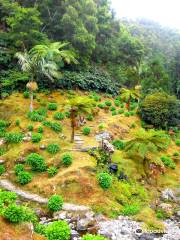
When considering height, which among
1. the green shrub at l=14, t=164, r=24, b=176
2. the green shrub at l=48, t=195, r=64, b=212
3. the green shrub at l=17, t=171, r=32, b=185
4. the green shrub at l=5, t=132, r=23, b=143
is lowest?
the green shrub at l=48, t=195, r=64, b=212

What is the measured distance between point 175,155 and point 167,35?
1742 inches

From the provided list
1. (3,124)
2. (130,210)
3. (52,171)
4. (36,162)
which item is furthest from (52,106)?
(130,210)

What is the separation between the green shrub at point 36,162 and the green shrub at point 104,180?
3.12 m

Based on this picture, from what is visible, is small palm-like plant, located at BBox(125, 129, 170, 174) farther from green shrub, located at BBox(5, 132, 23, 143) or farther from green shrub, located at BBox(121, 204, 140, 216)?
green shrub, located at BBox(5, 132, 23, 143)

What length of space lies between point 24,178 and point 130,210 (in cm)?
552

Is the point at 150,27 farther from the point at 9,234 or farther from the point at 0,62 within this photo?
the point at 9,234

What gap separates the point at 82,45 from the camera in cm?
3206

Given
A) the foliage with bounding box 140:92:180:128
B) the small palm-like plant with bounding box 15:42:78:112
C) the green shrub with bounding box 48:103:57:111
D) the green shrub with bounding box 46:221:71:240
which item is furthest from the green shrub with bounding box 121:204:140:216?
the foliage with bounding box 140:92:180:128

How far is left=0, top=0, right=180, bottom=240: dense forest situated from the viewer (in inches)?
641

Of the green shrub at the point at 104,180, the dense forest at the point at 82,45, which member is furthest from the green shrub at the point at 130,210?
the dense forest at the point at 82,45

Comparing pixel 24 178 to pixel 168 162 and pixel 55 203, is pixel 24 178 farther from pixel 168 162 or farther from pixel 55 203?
pixel 168 162

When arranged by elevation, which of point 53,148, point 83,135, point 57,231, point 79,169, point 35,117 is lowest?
point 79,169

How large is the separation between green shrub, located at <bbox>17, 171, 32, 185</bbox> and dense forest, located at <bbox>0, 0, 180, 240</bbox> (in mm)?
64

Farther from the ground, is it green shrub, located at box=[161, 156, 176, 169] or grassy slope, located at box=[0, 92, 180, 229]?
grassy slope, located at box=[0, 92, 180, 229]
